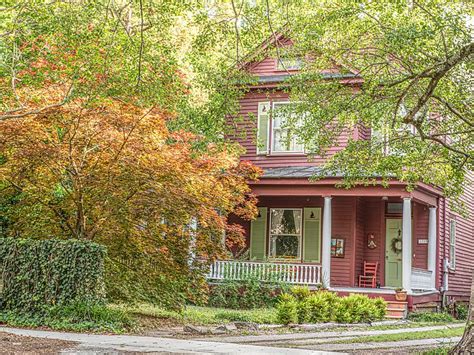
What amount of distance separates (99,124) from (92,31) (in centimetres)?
211

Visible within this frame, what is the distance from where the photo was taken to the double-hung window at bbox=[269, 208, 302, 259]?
69.8ft

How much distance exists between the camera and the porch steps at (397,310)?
712 inches

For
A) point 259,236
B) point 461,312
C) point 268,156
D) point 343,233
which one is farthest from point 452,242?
point 268,156

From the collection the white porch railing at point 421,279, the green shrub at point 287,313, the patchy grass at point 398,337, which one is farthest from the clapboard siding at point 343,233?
the green shrub at point 287,313

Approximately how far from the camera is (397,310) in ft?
59.6

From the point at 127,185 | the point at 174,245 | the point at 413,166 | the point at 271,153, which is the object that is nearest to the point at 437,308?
the point at 271,153

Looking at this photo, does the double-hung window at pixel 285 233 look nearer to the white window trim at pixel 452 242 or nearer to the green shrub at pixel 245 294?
the green shrub at pixel 245 294

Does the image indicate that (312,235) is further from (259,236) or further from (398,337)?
(398,337)

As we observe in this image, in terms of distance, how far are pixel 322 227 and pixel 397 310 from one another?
385cm

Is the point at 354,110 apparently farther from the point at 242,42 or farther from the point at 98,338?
the point at 98,338

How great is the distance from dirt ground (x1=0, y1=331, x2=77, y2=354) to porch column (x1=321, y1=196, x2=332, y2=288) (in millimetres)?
10672

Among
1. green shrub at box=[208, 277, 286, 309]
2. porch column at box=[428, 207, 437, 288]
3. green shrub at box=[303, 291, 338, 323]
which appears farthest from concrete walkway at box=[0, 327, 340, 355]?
porch column at box=[428, 207, 437, 288]

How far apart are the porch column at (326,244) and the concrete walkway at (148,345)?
9229mm

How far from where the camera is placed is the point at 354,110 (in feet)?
38.2
